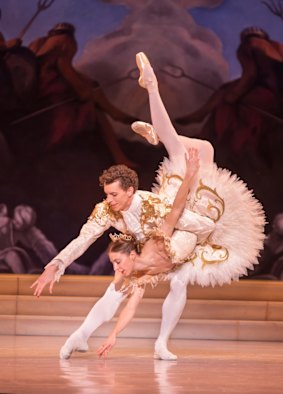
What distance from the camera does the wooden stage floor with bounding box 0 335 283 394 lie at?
3844 millimetres

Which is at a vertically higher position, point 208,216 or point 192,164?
point 192,164

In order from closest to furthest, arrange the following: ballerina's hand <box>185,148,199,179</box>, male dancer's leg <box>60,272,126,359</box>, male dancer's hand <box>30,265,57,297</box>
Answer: male dancer's hand <box>30,265,57,297</box>
ballerina's hand <box>185,148,199,179</box>
male dancer's leg <box>60,272,126,359</box>

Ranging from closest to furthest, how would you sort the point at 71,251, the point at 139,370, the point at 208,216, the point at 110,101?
the point at 139,370
the point at 71,251
the point at 208,216
the point at 110,101

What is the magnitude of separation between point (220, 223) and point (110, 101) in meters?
3.63

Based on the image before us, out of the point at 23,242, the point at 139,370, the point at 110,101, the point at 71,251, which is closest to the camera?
the point at 139,370

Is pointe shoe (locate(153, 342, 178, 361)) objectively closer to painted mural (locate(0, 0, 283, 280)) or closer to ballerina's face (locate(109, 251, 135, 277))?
ballerina's face (locate(109, 251, 135, 277))

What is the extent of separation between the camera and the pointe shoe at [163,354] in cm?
505

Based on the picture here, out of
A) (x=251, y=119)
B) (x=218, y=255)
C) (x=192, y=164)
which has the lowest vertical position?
(x=251, y=119)

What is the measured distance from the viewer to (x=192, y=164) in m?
4.95

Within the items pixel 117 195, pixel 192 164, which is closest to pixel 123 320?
pixel 117 195

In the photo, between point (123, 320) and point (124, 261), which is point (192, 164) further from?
point (123, 320)

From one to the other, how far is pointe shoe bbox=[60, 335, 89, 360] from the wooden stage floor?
0.19 ft

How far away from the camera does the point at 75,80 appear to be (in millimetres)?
8688

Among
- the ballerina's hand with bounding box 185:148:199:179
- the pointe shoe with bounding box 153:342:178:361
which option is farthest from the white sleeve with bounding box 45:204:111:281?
the pointe shoe with bounding box 153:342:178:361
